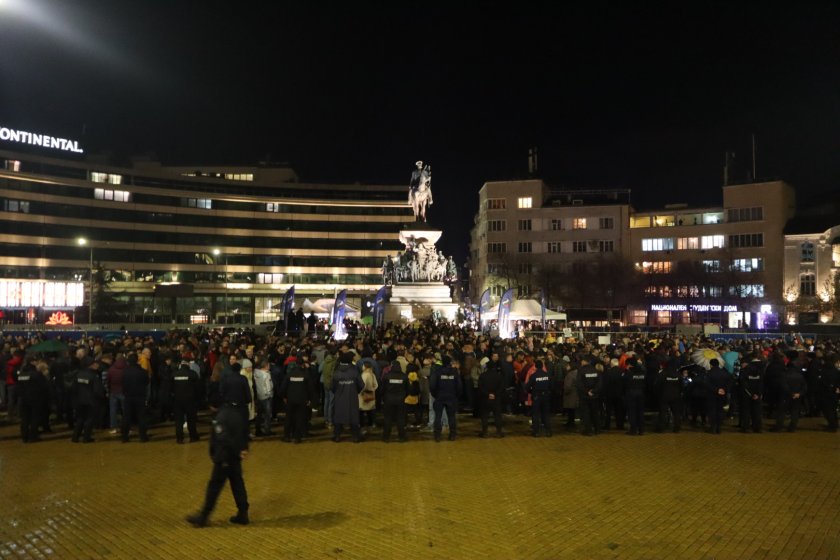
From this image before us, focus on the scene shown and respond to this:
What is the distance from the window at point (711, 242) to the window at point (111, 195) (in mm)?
70946

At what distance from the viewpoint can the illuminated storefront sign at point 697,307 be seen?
7531 cm

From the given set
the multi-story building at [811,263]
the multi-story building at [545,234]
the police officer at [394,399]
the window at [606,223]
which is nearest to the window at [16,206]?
the multi-story building at [545,234]

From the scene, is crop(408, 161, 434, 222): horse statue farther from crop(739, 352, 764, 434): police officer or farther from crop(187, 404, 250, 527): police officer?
crop(187, 404, 250, 527): police officer

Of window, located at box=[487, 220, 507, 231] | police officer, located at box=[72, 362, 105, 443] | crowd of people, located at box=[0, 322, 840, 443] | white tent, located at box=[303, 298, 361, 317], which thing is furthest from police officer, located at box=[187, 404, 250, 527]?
window, located at box=[487, 220, 507, 231]

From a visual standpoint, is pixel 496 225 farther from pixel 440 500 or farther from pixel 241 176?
pixel 440 500

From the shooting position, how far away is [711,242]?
262 feet

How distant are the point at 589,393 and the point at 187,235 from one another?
279 ft

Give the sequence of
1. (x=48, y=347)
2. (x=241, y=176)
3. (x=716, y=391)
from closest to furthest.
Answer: (x=716, y=391) < (x=48, y=347) < (x=241, y=176)

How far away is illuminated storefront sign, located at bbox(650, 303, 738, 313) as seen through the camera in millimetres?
75312

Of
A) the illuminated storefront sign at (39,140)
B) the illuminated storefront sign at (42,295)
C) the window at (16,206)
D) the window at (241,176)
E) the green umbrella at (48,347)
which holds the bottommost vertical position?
the green umbrella at (48,347)

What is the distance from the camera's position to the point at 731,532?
838 cm

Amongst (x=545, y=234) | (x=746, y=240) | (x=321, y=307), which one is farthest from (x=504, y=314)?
(x=746, y=240)

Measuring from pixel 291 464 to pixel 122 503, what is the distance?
3123 millimetres

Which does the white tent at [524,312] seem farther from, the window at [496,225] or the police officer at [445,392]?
the window at [496,225]
